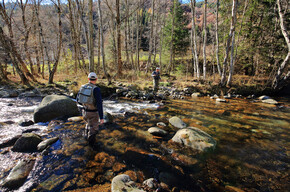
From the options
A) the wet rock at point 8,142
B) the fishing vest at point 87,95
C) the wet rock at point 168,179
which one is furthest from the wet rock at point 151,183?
the wet rock at point 8,142

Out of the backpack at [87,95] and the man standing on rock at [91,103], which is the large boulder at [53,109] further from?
the backpack at [87,95]

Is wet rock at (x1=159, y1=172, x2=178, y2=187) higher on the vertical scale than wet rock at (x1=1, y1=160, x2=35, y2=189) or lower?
lower

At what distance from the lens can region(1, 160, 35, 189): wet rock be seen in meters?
2.51

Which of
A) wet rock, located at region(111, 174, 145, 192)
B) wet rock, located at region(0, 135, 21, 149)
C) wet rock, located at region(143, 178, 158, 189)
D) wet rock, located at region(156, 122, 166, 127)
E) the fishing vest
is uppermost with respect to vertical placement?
the fishing vest

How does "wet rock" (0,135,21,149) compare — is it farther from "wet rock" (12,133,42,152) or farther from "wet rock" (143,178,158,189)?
"wet rock" (143,178,158,189)

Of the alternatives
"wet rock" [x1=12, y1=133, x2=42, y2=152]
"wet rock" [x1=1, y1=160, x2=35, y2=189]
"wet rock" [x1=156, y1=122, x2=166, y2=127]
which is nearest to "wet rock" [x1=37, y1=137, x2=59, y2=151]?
"wet rock" [x1=12, y1=133, x2=42, y2=152]

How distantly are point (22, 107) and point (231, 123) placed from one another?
9955 mm

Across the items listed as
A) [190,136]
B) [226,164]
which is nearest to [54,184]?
[190,136]

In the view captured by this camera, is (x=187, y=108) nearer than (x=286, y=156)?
No

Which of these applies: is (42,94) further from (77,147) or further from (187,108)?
(187,108)

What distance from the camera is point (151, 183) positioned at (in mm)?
2691

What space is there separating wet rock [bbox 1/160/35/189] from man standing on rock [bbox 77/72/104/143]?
1.35m

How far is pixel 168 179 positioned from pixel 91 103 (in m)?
2.51

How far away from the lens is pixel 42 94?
31.5ft
